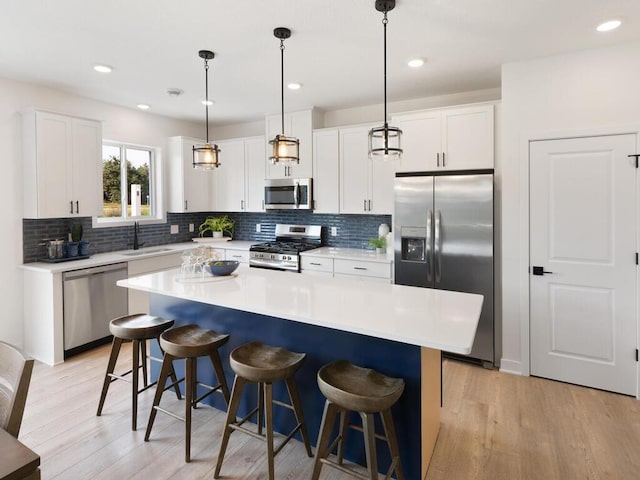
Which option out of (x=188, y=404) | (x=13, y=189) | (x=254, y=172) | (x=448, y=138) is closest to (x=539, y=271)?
(x=448, y=138)

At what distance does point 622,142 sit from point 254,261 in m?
3.84

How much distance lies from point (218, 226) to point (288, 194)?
151 cm

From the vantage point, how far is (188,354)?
7.32 feet

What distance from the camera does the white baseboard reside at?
11.0 feet

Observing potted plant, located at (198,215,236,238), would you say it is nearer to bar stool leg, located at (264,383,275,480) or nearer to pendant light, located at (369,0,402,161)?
pendant light, located at (369,0,402,161)

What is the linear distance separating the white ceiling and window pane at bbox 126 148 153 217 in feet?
3.33

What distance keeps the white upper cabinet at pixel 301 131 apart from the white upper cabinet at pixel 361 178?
0.45 meters

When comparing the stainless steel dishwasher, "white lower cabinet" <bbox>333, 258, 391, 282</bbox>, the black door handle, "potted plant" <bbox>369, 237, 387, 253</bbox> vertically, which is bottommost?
the stainless steel dishwasher

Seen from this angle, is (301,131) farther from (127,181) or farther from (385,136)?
(385,136)

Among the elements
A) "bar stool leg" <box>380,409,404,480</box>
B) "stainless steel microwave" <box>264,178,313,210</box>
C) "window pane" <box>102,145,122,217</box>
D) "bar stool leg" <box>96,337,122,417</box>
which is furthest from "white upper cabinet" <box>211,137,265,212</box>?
"bar stool leg" <box>380,409,404,480</box>

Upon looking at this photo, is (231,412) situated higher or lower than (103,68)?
lower

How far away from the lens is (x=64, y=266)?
361 centimetres

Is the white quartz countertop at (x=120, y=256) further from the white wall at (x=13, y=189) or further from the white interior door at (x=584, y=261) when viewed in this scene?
the white interior door at (x=584, y=261)

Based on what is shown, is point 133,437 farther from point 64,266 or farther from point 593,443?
point 593,443
